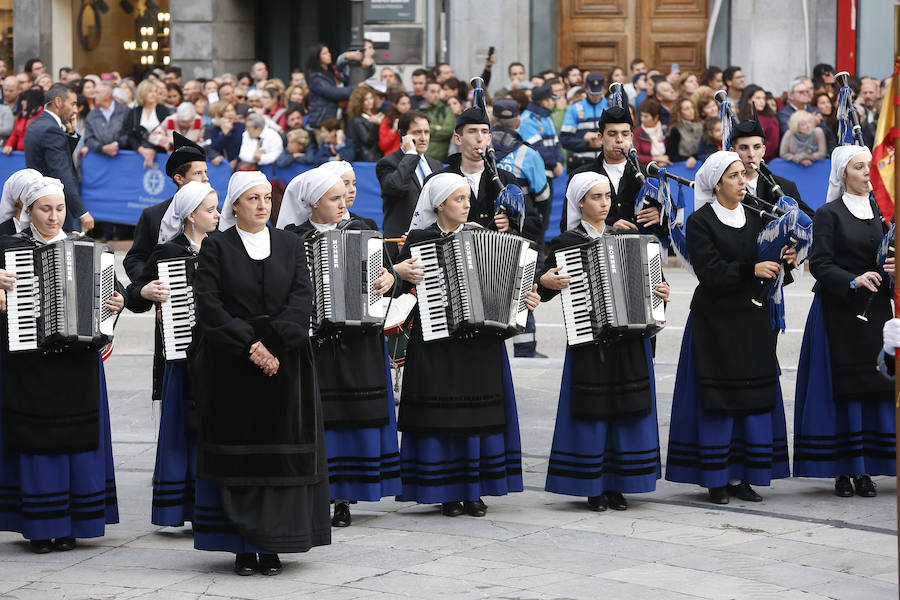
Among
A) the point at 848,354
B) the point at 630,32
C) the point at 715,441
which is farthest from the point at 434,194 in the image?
the point at 630,32

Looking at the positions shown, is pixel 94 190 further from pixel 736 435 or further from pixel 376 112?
pixel 736 435

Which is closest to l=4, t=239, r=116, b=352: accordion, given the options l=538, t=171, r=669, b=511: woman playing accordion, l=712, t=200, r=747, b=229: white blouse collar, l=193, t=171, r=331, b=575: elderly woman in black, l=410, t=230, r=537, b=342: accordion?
l=193, t=171, r=331, b=575: elderly woman in black

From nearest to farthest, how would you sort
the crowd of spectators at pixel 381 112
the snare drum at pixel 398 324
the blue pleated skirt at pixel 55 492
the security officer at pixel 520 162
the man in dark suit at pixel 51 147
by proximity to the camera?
1. the blue pleated skirt at pixel 55 492
2. the snare drum at pixel 398 324
3. the security officer at pixel 520 162
4. the man in dark suit at pixel 51 147
5. the crowd of spectators at pixel 381 112

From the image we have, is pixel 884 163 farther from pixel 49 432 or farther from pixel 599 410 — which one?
pixel 49 432

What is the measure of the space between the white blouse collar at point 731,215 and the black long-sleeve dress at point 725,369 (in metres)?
0.02

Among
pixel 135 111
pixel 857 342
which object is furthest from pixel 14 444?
pixel 135 111

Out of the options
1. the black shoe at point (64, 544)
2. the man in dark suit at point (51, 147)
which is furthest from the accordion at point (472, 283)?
the man in dark suit at point (51, 147)

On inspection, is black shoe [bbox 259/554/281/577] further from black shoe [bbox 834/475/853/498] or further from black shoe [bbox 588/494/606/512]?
black shoe [bbox 834/475/853/498]

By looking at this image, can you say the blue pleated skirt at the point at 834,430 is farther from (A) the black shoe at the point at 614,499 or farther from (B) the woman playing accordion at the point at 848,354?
(A) the black shoe at the point at 614,499

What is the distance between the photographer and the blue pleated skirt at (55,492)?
8.09m

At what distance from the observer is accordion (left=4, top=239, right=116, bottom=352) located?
311 inches

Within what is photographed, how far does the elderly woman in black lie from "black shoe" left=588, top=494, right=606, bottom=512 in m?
1.85

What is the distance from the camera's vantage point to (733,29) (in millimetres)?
23969

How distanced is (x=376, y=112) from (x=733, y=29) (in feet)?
24.7
